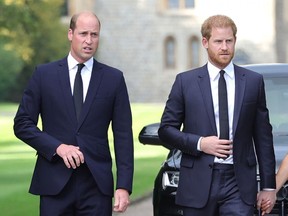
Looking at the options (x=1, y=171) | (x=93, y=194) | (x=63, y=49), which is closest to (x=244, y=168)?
(x=93, y=194)

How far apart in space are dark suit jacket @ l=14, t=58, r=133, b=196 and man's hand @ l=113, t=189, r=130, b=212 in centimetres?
3

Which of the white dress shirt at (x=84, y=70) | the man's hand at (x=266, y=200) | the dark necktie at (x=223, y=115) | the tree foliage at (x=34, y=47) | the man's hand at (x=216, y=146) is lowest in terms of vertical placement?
the tree foliage at (x=34, y=47)

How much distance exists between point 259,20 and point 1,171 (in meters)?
40.7

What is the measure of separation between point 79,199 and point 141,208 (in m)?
6.34

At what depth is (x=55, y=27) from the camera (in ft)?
177

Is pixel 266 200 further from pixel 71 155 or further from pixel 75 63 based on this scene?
pixel 75 63

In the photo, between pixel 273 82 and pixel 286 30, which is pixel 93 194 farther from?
pixel 286 30

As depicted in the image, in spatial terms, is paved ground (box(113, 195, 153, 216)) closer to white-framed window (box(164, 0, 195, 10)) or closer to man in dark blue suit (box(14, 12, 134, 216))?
man in dark blue suit (box(14, 12, 134, 216))

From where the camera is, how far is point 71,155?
18.8ft

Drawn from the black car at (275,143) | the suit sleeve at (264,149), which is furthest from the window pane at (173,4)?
the suit sleeve at (264,149)

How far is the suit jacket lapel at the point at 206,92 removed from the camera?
5922 mm

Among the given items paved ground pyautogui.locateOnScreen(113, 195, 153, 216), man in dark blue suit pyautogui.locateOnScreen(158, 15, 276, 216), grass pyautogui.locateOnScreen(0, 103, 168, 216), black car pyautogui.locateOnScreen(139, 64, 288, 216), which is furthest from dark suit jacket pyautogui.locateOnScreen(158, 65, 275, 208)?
grass pyautogui.locateOnScreen(0, 103, 168, 216)

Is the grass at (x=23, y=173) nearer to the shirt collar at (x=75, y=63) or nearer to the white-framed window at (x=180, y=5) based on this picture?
the shirt collar at (x=75, y=63)

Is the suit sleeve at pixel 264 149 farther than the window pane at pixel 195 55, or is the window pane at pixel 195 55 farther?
the window pane at pixel 195 55
